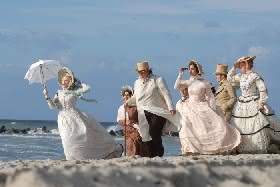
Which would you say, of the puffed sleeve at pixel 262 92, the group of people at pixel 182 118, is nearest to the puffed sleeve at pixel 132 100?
the group of people at pixel 182 118

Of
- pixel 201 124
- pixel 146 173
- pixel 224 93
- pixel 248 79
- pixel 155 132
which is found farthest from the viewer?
pixel 224 93

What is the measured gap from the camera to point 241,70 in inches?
558

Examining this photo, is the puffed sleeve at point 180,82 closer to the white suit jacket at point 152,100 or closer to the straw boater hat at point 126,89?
the white suit jacket at point 152,100

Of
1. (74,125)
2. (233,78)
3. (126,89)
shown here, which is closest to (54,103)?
(74,125)

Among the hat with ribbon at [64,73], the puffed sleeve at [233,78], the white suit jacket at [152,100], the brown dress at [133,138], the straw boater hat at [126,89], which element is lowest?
the brown dress at [133,138]

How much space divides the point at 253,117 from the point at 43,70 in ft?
11.2

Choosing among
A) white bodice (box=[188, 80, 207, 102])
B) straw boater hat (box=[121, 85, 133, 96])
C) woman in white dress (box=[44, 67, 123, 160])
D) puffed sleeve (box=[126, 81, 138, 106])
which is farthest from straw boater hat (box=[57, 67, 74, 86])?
white bodice (box=[188, 80, 207, 102])

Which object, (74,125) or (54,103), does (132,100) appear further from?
(54,103)

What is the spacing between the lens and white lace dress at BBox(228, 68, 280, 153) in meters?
13.7

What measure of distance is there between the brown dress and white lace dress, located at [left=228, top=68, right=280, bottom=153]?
57.5 inches

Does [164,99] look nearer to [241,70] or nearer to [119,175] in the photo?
[241,70]

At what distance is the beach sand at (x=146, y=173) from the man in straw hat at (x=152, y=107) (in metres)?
3.63

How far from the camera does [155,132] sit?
514 inches

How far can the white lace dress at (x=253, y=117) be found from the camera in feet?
44.9
